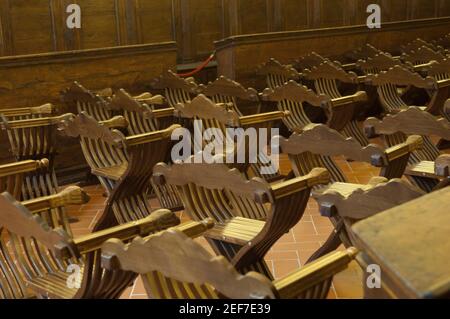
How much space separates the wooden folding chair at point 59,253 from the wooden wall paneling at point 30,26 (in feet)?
19.0

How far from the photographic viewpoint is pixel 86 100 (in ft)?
19.5

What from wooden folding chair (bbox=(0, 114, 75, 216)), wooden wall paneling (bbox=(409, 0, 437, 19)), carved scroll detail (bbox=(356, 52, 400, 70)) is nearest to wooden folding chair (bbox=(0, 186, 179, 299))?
wooden folding chair (bbox=(0, 114, 75, 216))

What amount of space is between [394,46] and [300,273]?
27.7ft

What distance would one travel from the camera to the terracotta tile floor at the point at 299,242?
144 inches

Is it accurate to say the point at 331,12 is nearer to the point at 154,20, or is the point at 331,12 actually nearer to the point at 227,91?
the point at 154,20

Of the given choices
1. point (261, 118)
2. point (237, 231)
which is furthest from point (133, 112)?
point (237, 231)

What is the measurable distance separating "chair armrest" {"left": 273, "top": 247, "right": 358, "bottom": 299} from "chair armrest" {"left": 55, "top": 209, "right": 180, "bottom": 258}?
2.63 ft

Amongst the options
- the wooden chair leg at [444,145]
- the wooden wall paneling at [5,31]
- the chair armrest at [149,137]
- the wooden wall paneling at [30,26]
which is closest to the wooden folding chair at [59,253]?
the chair armrest at [149,137]

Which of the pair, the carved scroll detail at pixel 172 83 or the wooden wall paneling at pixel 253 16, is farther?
the wooden wall paneling at pixel 253 16

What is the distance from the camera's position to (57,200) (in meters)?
2.98

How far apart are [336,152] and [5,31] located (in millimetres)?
5906

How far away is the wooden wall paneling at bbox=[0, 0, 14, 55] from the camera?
325 inches

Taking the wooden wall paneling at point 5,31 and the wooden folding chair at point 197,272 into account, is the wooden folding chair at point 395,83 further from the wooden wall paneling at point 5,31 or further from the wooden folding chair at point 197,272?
the wooden wall paneling at point 5,31

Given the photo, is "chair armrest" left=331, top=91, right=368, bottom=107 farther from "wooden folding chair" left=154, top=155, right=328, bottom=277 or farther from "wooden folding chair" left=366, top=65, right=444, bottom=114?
"wooden folding chair" left=154, top=155, right=328, bottom=277
